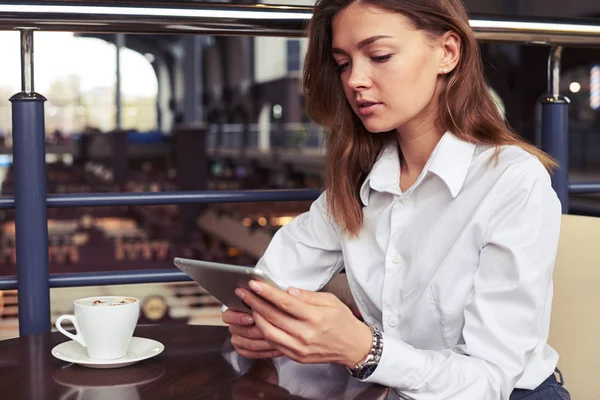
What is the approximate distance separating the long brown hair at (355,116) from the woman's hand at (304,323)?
33 centimetres

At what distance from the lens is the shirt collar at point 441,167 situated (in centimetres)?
109

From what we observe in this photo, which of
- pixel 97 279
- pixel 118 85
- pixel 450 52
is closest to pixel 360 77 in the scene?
pixel 450 52

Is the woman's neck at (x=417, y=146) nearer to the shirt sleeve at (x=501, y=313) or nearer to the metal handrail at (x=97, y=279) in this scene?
the shirt sleeve at (x=501, y=313)

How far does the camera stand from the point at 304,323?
86cm

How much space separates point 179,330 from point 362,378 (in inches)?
11.2

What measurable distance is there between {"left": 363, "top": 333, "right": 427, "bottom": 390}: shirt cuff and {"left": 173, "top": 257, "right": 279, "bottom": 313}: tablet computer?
16 cm

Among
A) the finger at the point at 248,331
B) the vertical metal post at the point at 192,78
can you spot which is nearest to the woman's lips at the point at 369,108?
the finger at the point at 248,331

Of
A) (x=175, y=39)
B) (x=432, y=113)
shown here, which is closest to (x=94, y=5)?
(x=432, y=113)

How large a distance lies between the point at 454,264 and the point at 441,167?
0.44 ft

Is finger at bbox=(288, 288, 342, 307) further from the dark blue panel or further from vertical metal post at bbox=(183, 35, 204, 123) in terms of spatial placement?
vertical metal post at bbox=(183, 35, 204, 123)

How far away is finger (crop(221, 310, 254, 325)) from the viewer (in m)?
0.99

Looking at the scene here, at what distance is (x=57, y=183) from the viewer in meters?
14.1

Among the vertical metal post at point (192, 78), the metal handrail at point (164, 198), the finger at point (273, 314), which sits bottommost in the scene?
the finger at point (273, 314)

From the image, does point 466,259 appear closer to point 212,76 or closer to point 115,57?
point 115,57
